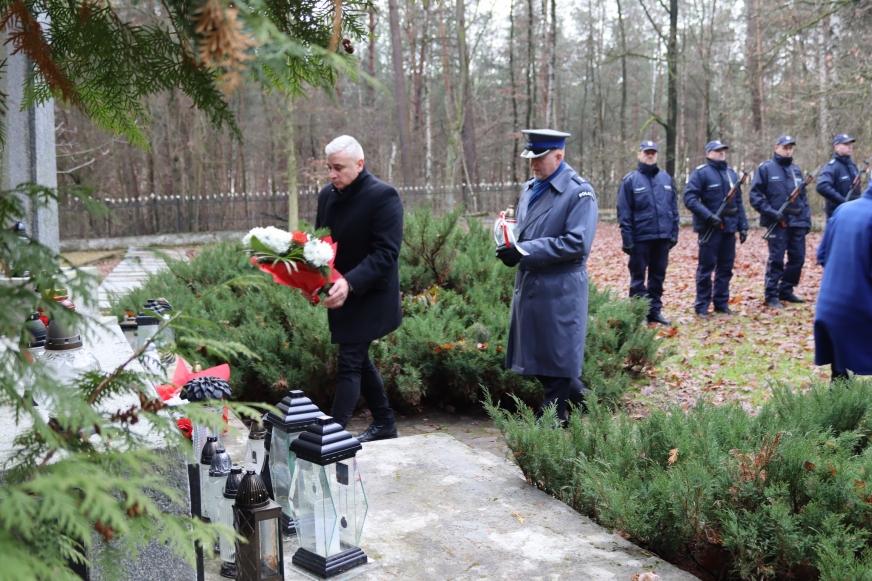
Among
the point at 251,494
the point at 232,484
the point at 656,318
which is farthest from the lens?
the point at 656,318

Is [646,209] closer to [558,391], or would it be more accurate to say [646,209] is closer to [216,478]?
[558,391]

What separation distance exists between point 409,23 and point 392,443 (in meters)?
26.6

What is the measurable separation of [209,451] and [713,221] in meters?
8.26

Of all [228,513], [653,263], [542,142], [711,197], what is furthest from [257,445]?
[711,197]

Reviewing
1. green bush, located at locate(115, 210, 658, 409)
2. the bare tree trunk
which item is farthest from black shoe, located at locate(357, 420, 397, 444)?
the bare tree trunk

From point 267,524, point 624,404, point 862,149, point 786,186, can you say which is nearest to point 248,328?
point 624,404

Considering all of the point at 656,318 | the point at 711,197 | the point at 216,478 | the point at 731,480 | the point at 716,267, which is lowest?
the point at 656,318

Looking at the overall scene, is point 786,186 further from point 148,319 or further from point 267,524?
point 267,524

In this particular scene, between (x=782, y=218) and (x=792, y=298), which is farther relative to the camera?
(x=792, y=298)

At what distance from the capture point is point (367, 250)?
4.88 meters

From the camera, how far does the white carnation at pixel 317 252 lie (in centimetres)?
429

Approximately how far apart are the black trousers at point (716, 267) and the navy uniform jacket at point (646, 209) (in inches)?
21.1

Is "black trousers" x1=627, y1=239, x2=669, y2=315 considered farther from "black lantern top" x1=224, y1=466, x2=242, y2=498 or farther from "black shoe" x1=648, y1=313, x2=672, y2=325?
"black lantern top" x1=224, y1=466, x2=242, y2=498

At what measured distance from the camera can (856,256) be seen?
4586 mm
